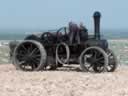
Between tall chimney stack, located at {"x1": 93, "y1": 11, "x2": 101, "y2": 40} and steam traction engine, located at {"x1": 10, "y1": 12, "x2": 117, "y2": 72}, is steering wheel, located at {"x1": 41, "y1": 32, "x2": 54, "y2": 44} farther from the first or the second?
tall chimney stack, located at {"x1": 93, "y1": 11, "x2": 101, "y2": 40}

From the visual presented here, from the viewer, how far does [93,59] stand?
17844 mm

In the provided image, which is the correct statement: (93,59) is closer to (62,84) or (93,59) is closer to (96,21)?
(96,21)

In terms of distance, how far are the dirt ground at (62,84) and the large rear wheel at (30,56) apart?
178 cm

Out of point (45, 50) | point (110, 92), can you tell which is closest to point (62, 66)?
point (45, 50)

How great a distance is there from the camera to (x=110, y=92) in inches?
530

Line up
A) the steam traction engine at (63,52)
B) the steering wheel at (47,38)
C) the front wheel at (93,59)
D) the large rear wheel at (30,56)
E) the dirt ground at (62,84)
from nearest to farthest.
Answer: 1. the dirt ground at (62,84)
2. the front wheel at (93,59)
3. the steam traction engine at (63,52)
4. the large rear wheel at (30,56)
5. the steering wheel at (47,38)

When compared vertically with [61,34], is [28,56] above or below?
below

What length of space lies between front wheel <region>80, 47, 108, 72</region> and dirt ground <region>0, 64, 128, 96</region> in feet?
5.46

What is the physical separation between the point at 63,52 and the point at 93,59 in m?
1.04

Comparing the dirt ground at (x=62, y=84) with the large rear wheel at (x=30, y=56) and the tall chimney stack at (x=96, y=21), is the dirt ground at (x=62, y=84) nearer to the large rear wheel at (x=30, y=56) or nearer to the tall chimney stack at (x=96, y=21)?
the large rear wheel at (x=30, y=56)

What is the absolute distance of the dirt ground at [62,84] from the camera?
1343cm

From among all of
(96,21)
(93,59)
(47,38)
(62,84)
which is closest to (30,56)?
(47,38)

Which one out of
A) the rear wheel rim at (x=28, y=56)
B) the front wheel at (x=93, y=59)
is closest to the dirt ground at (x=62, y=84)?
the front wheel at (x=93, y=59)

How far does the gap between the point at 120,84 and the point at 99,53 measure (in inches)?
133
